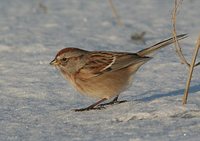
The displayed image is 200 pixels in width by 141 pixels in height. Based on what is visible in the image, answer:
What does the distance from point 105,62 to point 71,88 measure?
3.01ft

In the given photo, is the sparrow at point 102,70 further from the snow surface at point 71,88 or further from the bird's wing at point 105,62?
the snow surface at point 71,88

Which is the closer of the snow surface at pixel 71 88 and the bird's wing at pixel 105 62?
the snow surface at pixel 71 88

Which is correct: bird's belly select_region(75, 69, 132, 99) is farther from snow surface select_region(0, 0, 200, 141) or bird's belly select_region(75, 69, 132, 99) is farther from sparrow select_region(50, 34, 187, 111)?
snow surface select_region(0, 0, 200, 141)

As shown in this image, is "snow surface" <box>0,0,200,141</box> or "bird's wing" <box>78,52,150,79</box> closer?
"snow surface" <box>0,0,200,141</box>

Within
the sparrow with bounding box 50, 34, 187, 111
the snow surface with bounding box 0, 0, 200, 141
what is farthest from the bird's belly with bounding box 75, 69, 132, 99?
the snow surface with bounding box 0, 0, 200, 141

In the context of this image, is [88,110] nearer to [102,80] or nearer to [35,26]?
[102,80]

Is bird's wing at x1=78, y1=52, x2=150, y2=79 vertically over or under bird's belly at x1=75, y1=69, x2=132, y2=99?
over

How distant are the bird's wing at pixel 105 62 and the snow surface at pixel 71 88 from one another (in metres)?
0.38

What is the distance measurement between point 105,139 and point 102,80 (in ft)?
4.25

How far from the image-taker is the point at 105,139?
500 centimetres

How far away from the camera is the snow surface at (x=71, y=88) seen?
210 inches

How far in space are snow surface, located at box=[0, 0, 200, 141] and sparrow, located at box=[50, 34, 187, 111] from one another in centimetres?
19

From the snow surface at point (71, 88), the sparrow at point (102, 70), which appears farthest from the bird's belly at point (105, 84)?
the snow surface at point (71, 88)

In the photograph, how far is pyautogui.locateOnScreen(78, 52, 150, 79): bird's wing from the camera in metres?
6.23
